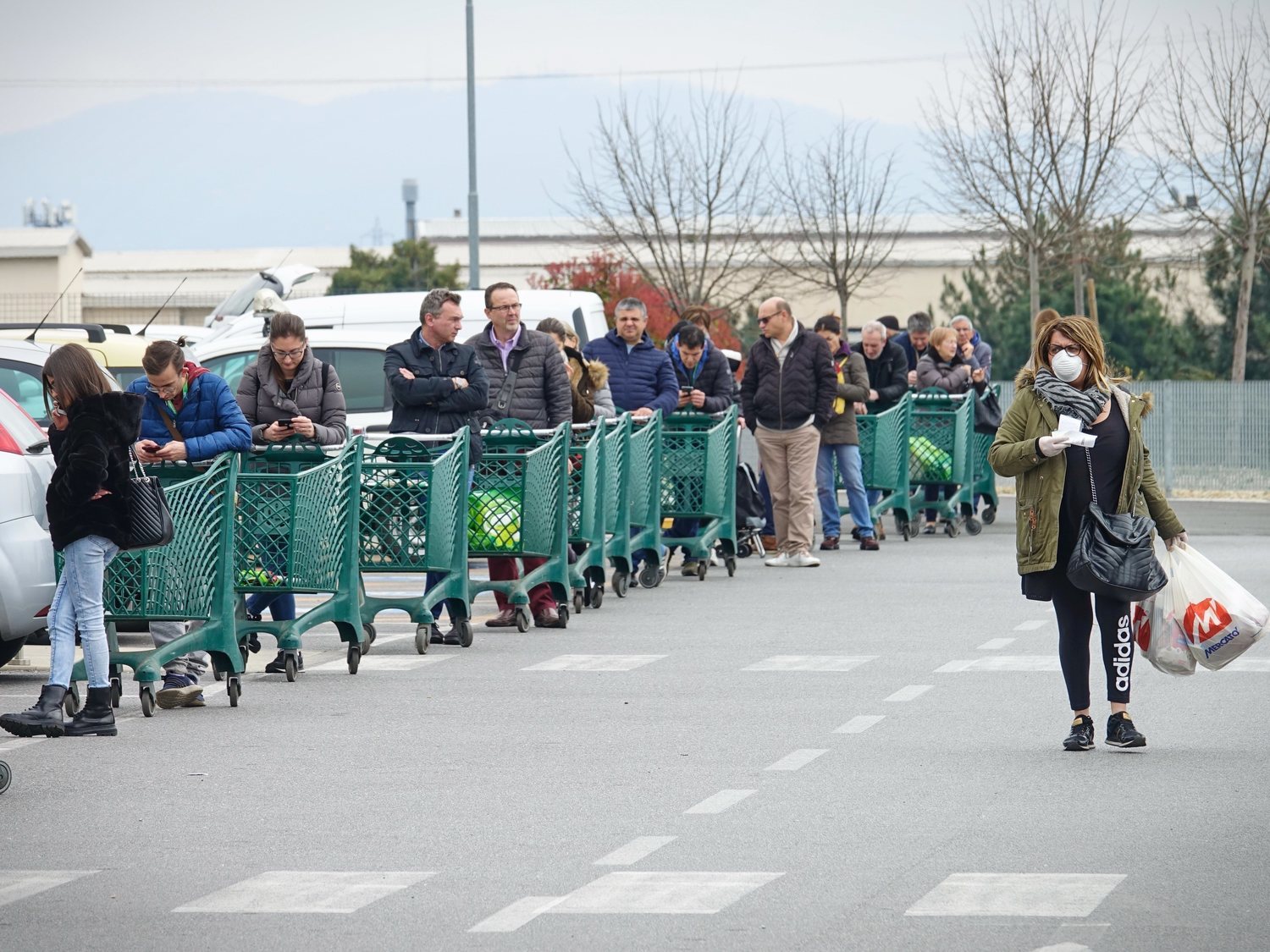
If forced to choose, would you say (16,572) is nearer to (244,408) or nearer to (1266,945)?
(244,408)

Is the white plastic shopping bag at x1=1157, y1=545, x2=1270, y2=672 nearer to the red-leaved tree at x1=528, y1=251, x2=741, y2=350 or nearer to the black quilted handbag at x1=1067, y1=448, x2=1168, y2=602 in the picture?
the black quilted handbag at x1=1067, y1=448, x2=1168, y2=602

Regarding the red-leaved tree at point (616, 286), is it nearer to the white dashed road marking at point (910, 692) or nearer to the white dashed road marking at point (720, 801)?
the white dashed road marking at point (910, 692)

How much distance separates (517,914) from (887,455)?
Result: 14.9m

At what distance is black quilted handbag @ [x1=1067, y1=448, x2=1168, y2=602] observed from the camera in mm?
8625

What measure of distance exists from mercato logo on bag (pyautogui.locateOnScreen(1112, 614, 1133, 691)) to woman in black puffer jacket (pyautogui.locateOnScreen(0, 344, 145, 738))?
416 centimetres

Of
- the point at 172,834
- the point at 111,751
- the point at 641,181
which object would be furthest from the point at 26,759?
the point at 641,181

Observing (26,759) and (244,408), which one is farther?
(244,408)

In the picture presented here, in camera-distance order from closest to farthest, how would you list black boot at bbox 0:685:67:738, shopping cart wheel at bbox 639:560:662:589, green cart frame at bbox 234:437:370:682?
black boot at bbox 0:685:67:738 < green cart frame at bbox 234:437:370:682 < shopping cart wheel at bbox 639:560:662:589

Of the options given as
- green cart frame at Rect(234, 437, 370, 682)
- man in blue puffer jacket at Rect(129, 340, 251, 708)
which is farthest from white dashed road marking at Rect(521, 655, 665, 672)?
man in blue puffer jacket at Rect(129, 340, 251, 708)

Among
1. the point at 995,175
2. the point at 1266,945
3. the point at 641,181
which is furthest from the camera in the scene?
the point at 641,181

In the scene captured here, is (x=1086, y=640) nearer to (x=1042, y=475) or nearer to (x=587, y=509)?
(x=1042, y=475)

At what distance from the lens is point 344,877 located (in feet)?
21.8

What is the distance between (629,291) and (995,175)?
11.5m

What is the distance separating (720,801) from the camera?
25.7ft
